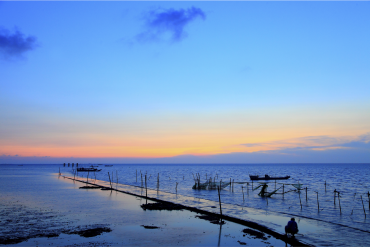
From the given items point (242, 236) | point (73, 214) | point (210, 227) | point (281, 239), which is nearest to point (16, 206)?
point (73, 214)

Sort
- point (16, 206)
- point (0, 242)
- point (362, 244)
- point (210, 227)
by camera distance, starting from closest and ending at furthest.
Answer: point (0, 242), point (362, 244), point (210, 227), point (16, 206)

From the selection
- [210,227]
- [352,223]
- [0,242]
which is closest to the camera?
[0,242]

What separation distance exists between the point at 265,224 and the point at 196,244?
19.9 ft

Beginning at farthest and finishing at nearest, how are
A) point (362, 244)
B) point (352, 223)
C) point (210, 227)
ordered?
point (352, 223)
point (210, 227)
point (362, 244)

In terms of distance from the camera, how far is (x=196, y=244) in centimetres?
1316

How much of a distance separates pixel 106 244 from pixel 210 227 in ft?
21.2

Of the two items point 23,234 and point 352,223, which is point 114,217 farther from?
point 352,223

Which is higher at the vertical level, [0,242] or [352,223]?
[0,242]

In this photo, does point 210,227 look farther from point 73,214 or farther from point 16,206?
point 16,206

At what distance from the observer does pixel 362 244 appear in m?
13.8

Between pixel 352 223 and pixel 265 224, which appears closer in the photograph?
pixel 265 224

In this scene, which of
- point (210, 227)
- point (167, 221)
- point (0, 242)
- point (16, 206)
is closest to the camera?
point (0, 242)

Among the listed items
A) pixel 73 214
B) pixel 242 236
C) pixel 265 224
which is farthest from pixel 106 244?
pixel 265 224

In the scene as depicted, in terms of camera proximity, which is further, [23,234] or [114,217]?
[114,217]
